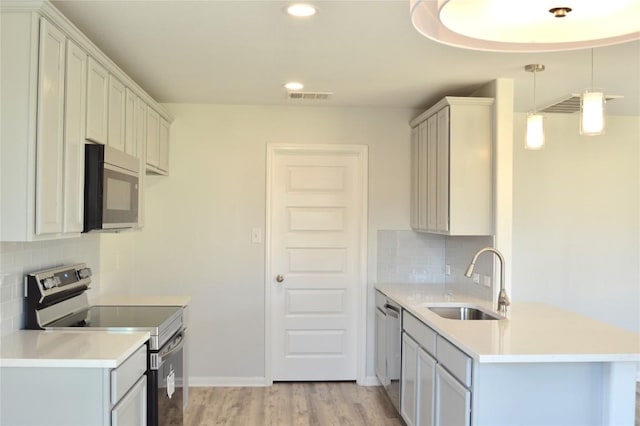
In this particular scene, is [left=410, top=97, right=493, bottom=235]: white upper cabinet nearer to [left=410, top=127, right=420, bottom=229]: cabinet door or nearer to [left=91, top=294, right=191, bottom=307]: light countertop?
[left=410, top=127, right=420, bottom=229]: cabinet door

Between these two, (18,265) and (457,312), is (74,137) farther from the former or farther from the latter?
(457,312)

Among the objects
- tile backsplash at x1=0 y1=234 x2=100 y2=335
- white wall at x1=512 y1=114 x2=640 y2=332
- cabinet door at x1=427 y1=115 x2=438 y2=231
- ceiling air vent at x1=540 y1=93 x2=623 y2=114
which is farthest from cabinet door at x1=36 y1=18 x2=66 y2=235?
white wall at x1=512 y1=114 x2=640 y2=332

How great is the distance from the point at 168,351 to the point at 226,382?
163 cm

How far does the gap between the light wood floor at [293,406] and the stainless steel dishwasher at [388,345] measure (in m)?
0.18

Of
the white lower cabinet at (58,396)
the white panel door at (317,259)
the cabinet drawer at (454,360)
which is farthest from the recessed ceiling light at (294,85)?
the white lower cabinet at (58,396)

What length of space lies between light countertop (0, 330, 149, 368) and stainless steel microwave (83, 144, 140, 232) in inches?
21.2

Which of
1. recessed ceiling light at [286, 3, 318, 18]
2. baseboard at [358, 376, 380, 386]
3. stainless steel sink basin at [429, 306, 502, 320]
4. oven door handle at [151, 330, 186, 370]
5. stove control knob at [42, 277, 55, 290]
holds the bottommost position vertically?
baseboard at [358, 376, 380, 386]

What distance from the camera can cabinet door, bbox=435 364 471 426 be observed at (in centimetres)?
223

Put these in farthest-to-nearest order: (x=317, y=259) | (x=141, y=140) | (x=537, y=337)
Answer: (x=317, y=259) → (x=141, y=140) → (x=537, y=337)

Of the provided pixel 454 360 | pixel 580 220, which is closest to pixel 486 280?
pixel 454 360

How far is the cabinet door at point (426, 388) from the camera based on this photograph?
8.89 feet

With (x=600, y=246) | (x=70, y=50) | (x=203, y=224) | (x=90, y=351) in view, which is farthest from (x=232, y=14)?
(x=600, y=246)

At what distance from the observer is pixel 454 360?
2375 millimetres

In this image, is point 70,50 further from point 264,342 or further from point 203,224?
point 264,342
